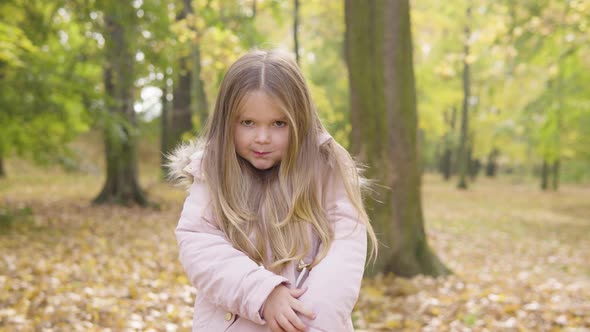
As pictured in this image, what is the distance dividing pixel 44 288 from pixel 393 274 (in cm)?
335

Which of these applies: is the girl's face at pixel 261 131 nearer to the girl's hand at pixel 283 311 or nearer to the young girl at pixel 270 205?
the young girl at pixel 270 205

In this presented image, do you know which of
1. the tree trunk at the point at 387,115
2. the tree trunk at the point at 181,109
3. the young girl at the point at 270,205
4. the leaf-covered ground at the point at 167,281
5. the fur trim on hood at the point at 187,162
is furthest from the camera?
the tree trunk at the point at 181,109

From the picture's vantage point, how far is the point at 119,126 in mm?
8281

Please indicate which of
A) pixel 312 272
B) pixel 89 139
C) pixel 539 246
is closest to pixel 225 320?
pixel 312 272

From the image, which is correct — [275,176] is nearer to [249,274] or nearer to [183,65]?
[249,274]

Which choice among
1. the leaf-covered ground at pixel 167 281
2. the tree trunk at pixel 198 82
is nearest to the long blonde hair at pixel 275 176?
the leaf-covered ground at pixel 167 281

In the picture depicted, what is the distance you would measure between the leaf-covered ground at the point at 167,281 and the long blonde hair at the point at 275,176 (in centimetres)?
233

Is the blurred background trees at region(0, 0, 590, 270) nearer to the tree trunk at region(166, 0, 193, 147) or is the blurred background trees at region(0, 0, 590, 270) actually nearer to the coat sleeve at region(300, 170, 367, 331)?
the tree trunk at region(166, 0, 193, 147)

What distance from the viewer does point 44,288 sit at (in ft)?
14.9

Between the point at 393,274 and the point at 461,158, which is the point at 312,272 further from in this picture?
the point at 461,158

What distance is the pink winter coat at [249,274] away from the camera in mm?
1688

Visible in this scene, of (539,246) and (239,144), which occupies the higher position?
(239,144)

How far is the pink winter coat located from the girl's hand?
0.10 ft

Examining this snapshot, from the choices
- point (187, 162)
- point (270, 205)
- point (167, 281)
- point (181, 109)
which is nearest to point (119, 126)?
point (167, 281)
